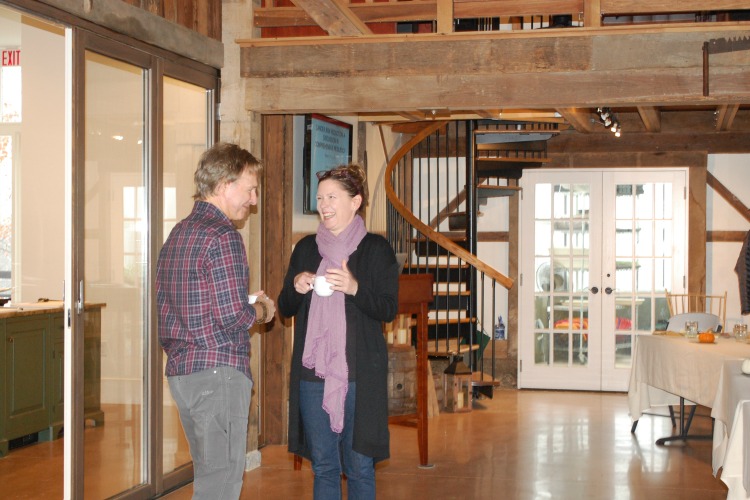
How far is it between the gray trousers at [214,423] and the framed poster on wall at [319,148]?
4001mm

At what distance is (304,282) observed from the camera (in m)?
3.43

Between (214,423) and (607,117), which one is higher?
(607,117)

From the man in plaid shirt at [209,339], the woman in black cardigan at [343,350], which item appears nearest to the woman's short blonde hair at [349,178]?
the woman in black cardigan at [343,350]

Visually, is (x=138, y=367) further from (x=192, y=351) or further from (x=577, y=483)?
(x=577, y=483)

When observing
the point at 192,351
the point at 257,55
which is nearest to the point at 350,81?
the point at 257,55

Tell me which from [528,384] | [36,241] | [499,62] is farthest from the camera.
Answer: [528,384]

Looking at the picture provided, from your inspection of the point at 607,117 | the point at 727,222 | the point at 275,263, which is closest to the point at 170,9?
the point at 275,263

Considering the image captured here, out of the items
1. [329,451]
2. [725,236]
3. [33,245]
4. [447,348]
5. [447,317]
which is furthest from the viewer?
[725,236]

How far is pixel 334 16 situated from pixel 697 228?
5.56 m

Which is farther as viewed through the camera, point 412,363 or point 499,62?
point 412,363

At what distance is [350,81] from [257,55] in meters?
0.62

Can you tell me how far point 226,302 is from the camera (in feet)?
9.32

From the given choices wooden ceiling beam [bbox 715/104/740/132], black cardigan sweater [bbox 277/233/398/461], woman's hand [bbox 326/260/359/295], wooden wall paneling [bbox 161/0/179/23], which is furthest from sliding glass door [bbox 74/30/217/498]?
wooden ceiling beam [bbox 715/104/740/132]

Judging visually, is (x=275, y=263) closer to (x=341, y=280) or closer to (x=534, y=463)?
(x=534, y=463)
